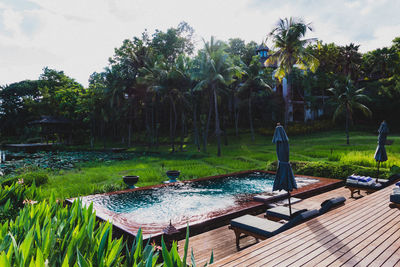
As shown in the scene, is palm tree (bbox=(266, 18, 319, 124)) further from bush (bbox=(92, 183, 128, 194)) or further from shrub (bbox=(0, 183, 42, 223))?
Result: shrub (bbox=(0, 183, 42, 223))

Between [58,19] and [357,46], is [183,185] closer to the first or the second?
[58,19]

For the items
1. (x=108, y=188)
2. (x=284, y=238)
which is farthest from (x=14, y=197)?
(x=284, y=238)

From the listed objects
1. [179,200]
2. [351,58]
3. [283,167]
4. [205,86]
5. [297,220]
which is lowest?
[179,200]

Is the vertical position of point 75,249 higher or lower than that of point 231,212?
higher

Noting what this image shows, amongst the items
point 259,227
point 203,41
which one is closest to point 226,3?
point 259,227

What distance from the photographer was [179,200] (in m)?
8.23

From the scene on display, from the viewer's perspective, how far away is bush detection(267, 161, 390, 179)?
30.5ft

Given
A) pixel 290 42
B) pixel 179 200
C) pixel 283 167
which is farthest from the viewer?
pixel 290 42

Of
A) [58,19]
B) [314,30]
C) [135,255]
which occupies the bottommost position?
[135,255]

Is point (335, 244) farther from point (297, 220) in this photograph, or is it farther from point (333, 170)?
point (333, 170)

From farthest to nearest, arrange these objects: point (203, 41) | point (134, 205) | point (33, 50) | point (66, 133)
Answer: point (66, 133) → point (203, 41) → point (33, 50) → point (134, 205)

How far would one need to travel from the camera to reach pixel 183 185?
1005 centimetres

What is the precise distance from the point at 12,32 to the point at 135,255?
9.15 metres

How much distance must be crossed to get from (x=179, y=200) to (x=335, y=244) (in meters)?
5.57
